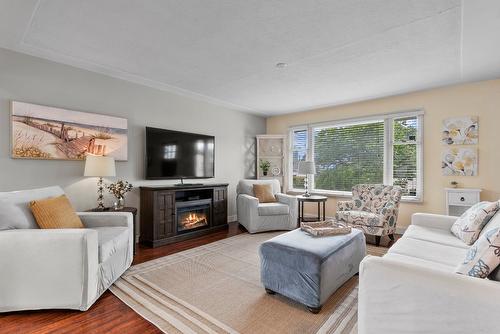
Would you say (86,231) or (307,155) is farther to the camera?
(307,155)

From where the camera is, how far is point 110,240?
227 centimetres

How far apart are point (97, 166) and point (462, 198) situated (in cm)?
498

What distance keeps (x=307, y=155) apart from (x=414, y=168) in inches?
79.5

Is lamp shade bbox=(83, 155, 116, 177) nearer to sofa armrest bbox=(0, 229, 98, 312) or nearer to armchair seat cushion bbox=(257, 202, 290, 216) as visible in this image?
sofa armrest bbox=(0, 229, 98, 312)

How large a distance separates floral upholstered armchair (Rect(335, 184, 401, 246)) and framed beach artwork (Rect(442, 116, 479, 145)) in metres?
1.12

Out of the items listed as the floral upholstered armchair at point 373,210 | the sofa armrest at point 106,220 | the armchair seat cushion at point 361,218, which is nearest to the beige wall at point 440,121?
the floral upholstered armchair at point 373,210

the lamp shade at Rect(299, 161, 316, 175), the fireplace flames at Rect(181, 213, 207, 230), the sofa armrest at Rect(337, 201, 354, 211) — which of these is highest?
the lamp shade at Rect(299, 161, 316, 175)

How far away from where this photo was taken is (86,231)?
1969 mm

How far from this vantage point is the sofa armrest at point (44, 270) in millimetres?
1878

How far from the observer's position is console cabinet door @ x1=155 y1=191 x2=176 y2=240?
3.54 metres

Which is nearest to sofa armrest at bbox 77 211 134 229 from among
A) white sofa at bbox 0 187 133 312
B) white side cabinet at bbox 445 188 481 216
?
white sofa at bbox 0 187 133 312

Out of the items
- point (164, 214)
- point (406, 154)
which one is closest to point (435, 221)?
point (406, 154)

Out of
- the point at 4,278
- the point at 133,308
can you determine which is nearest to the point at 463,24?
the point at 133,308

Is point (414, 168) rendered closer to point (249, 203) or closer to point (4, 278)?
point (249, 203)
